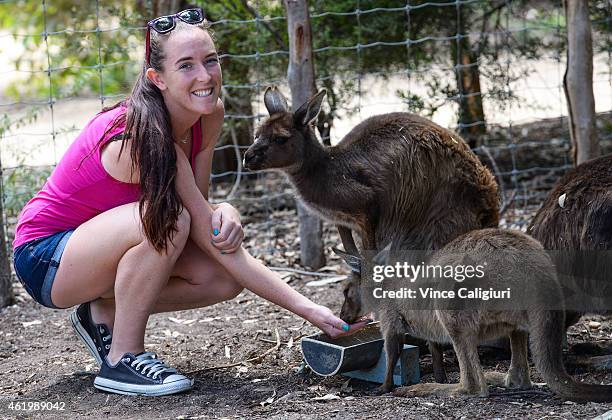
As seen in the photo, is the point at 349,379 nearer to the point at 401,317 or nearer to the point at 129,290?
the point at 401,317

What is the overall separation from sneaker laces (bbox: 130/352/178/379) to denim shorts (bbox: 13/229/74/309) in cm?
48

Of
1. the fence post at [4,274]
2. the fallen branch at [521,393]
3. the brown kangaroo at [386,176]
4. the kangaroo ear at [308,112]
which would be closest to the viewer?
the fallen branch at [521,393]

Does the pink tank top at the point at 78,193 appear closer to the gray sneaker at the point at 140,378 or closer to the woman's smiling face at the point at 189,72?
the woman's smiling face at the point at 189,72

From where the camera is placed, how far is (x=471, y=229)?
4.09 m

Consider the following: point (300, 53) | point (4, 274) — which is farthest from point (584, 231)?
point (4, 274)

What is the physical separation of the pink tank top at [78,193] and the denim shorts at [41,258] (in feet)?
0.10

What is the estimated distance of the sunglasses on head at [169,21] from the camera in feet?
11.7

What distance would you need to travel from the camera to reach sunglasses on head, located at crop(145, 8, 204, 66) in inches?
141

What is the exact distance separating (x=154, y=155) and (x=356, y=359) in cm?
113

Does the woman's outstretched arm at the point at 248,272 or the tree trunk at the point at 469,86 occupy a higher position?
the tree trunk at the point at 469,86

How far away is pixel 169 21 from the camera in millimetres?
3588

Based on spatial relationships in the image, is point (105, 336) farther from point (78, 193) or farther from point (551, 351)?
point (551, 351)

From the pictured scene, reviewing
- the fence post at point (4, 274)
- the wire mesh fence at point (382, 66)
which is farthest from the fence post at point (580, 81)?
the fence post at point (4, 274)

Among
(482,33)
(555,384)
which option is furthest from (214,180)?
(555,384)
